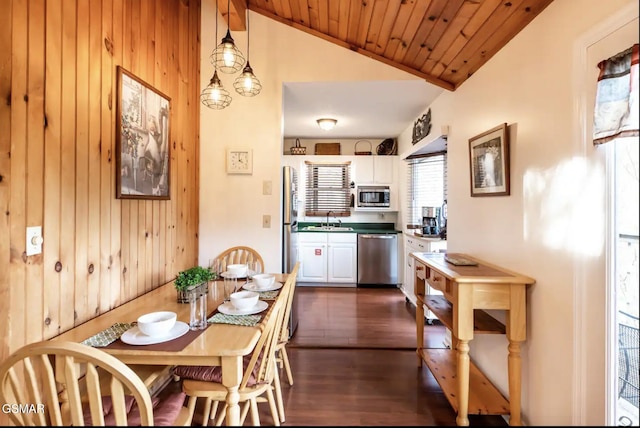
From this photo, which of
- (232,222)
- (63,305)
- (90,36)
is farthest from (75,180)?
(232,222)

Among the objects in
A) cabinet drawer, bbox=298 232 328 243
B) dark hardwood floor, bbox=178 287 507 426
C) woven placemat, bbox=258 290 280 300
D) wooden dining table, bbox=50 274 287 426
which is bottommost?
dark hardwood floor, bbox=178 287 507 426

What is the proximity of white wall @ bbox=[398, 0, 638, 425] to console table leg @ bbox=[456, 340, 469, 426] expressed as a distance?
31 cm

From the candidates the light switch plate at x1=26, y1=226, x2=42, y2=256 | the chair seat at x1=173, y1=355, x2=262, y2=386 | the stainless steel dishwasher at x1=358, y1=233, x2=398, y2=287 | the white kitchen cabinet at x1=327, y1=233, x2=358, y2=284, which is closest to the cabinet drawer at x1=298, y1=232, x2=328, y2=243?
the white kitchen cabinet at x1=327, y1=233, x2=358, y2=284

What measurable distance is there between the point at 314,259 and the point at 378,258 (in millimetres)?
950

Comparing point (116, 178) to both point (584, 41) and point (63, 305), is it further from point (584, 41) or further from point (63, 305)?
point (584, 41)

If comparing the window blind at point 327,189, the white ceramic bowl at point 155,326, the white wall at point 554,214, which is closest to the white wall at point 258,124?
the white wall at point 554,214

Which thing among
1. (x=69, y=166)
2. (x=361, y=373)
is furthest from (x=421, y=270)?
(x=69, y=166)

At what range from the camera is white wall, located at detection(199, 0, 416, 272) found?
2820mm

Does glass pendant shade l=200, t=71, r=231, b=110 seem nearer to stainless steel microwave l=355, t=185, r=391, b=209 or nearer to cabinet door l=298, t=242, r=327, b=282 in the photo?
cabinet door l=298, t=242, r=327, b=282

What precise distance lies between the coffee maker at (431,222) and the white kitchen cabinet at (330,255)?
1.14 m

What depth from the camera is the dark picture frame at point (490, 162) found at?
1860mm

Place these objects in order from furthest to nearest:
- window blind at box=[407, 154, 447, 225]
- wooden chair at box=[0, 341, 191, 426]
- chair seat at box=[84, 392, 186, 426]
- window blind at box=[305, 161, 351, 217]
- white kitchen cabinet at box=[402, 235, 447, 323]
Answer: window blind at box=[305, 161, 351, 217]
window blind at box=[407, 154, 447, 225]
white kitchen cabinet at box=[402, 235, 447, 323]
chair seat at box=[84, 392, 186, 426]
wooden chair at box=[0, 341, 191, 426]

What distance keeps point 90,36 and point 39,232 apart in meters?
1.03

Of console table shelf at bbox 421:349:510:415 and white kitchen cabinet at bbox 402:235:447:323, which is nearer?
console table shelf at bbox 421:349:510:415
